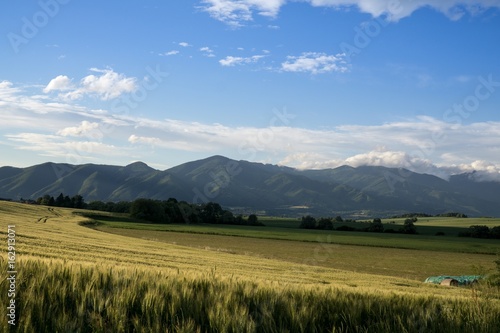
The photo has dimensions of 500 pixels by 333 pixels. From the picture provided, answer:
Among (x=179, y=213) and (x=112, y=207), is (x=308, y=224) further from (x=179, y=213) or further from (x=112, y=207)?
(x=112, y=207)

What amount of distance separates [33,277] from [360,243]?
81.5 m

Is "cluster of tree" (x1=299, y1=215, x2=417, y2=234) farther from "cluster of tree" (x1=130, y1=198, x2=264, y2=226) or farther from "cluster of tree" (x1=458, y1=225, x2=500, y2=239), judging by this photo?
"cluster of tree" (x1=130, y1=198, x2=264, y2=226)

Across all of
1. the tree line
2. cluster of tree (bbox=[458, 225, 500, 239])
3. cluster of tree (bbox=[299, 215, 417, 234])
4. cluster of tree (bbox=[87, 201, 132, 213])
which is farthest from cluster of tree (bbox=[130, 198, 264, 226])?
cluster of tree (bbox=[458, 225, 500, 239])

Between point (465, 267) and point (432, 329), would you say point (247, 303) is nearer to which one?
point (432, 329)

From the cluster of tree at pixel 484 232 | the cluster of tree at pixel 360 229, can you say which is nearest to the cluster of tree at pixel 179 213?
the cluster of tree at pixel 360 229

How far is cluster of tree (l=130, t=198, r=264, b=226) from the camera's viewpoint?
400 feet

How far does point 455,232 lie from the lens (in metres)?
130

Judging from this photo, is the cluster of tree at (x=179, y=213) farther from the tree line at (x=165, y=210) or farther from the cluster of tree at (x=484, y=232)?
the cluster of tree at (x=484, y=232)

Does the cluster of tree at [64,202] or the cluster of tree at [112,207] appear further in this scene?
the cluster of tree at [64,202]

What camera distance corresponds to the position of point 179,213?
421ft

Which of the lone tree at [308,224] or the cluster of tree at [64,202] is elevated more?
the cluster of tree at [64,202]

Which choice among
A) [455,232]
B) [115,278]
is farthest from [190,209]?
[115,278]

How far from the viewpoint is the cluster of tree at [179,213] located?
122 metres

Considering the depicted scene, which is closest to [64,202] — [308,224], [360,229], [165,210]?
[165,210]
